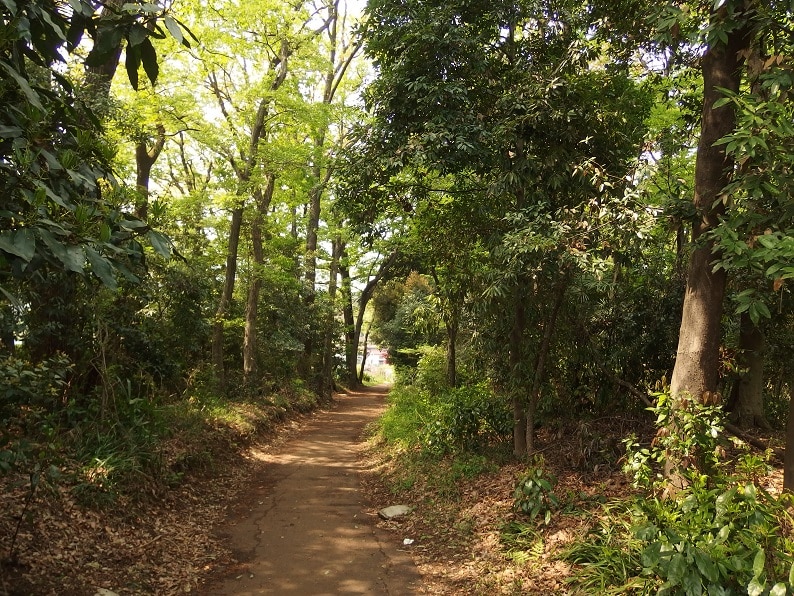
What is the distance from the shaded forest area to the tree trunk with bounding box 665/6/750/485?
3 cm

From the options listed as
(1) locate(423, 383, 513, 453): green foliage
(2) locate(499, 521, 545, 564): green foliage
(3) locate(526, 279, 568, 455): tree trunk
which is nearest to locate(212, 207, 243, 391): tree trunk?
(1) locate(423, 383, 513, 453): green foliage

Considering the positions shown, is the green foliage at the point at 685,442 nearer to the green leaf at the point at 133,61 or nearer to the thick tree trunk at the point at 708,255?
the thick tree trunk at the point at 708,255

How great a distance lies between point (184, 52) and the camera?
14.1 meters

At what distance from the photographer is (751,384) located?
8070 millimetres

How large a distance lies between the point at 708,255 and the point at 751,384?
4.53 m

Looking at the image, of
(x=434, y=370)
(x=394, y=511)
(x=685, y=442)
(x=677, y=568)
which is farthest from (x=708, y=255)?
(x=434, y=370)

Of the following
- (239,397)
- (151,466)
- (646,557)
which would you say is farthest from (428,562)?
(239,397)

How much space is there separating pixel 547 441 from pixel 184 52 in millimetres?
13695

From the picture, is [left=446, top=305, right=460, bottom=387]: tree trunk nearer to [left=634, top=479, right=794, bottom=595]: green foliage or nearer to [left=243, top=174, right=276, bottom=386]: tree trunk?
[left=243, top=174, right=276, bottom=386]: tree trunk

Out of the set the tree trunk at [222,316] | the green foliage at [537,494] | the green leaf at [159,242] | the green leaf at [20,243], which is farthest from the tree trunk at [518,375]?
the tree trunk at [222,316]

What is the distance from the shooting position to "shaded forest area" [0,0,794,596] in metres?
3.17

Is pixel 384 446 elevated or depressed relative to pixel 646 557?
depressed

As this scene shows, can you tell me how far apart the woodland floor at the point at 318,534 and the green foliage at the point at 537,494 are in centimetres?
17

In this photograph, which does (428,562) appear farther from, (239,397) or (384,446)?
(239,397)
